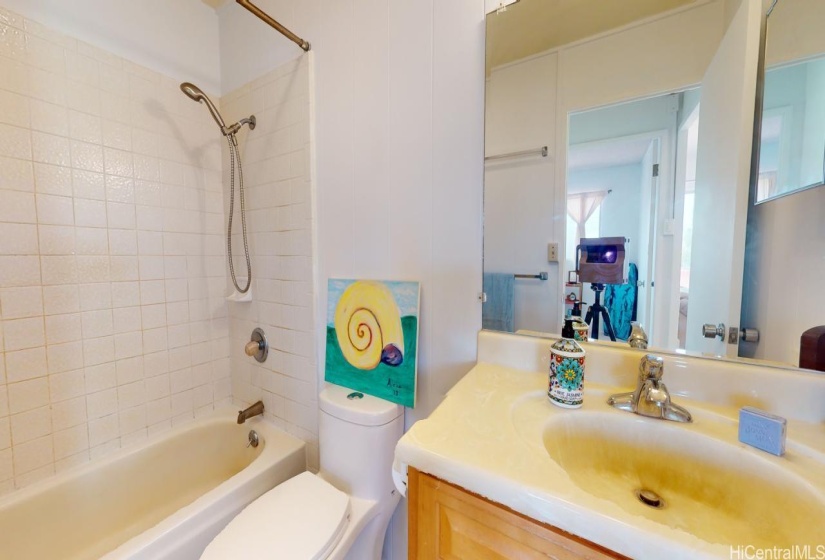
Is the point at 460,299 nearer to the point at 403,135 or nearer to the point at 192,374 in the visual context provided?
the point at 403,135

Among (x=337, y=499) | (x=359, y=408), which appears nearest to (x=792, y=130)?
(x=359, y=408)

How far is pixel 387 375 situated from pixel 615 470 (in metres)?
0.71

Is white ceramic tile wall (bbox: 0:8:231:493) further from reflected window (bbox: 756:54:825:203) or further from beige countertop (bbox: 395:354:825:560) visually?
reflected window (bbox: 756:54:825:203)

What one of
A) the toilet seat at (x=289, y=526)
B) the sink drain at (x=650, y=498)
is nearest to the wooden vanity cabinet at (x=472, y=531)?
the sink drain at (x=650, y=498)

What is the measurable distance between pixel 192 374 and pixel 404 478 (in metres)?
1.51

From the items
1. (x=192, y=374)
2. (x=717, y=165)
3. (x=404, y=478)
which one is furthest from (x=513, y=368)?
(x=192, y=374)

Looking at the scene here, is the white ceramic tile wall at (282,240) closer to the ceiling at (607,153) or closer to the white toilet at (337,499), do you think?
the white toilet at (337,499)

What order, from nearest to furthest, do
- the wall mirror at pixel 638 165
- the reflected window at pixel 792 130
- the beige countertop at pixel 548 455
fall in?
1. the beige countertop at pixel 548 455
2. the reflected window at pixel 792 130
3. the wall mirror at pixel 638 165

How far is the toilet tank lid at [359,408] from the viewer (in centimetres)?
105

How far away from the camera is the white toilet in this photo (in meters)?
0.84

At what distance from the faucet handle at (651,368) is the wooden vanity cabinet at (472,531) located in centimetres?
40

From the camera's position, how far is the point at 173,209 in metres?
1.52

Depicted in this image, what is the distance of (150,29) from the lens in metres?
1.41

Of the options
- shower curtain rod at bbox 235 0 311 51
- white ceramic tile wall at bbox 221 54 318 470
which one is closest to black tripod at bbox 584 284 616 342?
white ceramic tile wall at bbox 221 54 318 470
